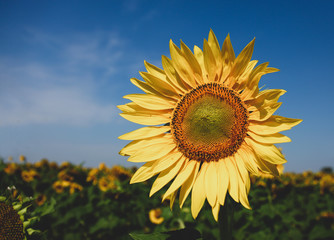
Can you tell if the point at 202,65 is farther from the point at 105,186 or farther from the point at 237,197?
the point at 105,186

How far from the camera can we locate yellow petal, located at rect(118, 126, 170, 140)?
2.49 metres

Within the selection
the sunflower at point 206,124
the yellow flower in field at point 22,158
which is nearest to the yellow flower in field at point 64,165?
the yellow flower in field at point 22,158

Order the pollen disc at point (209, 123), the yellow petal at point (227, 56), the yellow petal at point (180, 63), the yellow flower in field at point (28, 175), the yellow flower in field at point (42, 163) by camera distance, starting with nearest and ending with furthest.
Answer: the yellow petal at point (227, 56), the pollen disc at point (209, 123), the yellow petal at point (180, 63), the yellow flower in field at point (28, 175), the yellow flower in field at point (42, 163)

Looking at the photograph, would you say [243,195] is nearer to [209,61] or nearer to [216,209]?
[216,209]

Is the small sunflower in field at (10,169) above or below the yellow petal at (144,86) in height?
below

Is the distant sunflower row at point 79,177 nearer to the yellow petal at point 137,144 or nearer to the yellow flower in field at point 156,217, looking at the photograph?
the yellow flower in field at point 156,217

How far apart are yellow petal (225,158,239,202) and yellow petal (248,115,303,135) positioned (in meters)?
0.36

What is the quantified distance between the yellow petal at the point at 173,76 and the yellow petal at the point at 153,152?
542 mm

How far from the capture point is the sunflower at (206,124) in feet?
6.98

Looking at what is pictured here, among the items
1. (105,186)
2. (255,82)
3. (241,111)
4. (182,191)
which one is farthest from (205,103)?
(105,186)

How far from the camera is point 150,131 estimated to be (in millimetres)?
2561

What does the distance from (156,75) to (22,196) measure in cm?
183

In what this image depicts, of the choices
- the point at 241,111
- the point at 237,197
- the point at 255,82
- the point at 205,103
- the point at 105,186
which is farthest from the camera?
the point at 105,186

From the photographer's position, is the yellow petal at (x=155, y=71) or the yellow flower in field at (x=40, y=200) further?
the yellow flower in field at (x=40, y=200)
